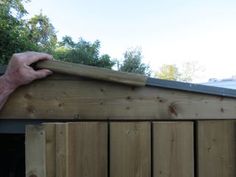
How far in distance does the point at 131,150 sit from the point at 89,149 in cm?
25

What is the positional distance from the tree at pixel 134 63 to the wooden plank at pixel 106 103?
58.1ft

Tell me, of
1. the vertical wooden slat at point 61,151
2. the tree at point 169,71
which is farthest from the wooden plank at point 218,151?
the tree at point 169,71

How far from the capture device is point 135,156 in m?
2.36

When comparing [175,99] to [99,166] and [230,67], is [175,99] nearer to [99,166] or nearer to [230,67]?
[99,166]

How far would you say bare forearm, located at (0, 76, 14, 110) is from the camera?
7.96 ft

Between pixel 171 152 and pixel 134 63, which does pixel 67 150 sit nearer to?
pixel 171 152

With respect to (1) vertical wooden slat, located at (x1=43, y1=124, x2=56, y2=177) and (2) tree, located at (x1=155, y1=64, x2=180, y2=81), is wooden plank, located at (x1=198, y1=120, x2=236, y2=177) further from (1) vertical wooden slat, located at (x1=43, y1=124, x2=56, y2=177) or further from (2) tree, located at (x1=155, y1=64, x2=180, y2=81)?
(2) tree, located at (x1=155, y1=64, x2=180, y2=81)

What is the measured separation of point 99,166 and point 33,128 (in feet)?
1.70

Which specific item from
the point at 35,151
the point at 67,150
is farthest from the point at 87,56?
the point at 35,151

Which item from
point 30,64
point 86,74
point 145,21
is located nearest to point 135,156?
point 86,74

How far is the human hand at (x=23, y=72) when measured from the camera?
2.40 meters

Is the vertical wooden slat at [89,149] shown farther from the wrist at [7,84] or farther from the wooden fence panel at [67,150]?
the wrist at [7,84]

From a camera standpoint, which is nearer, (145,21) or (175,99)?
(175,99)

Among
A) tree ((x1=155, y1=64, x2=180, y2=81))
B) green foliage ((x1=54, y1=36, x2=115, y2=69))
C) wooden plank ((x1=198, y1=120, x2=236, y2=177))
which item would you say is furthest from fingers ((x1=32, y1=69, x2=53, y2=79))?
tree ((x1=155, y1=64, x2=180, y2=81))
